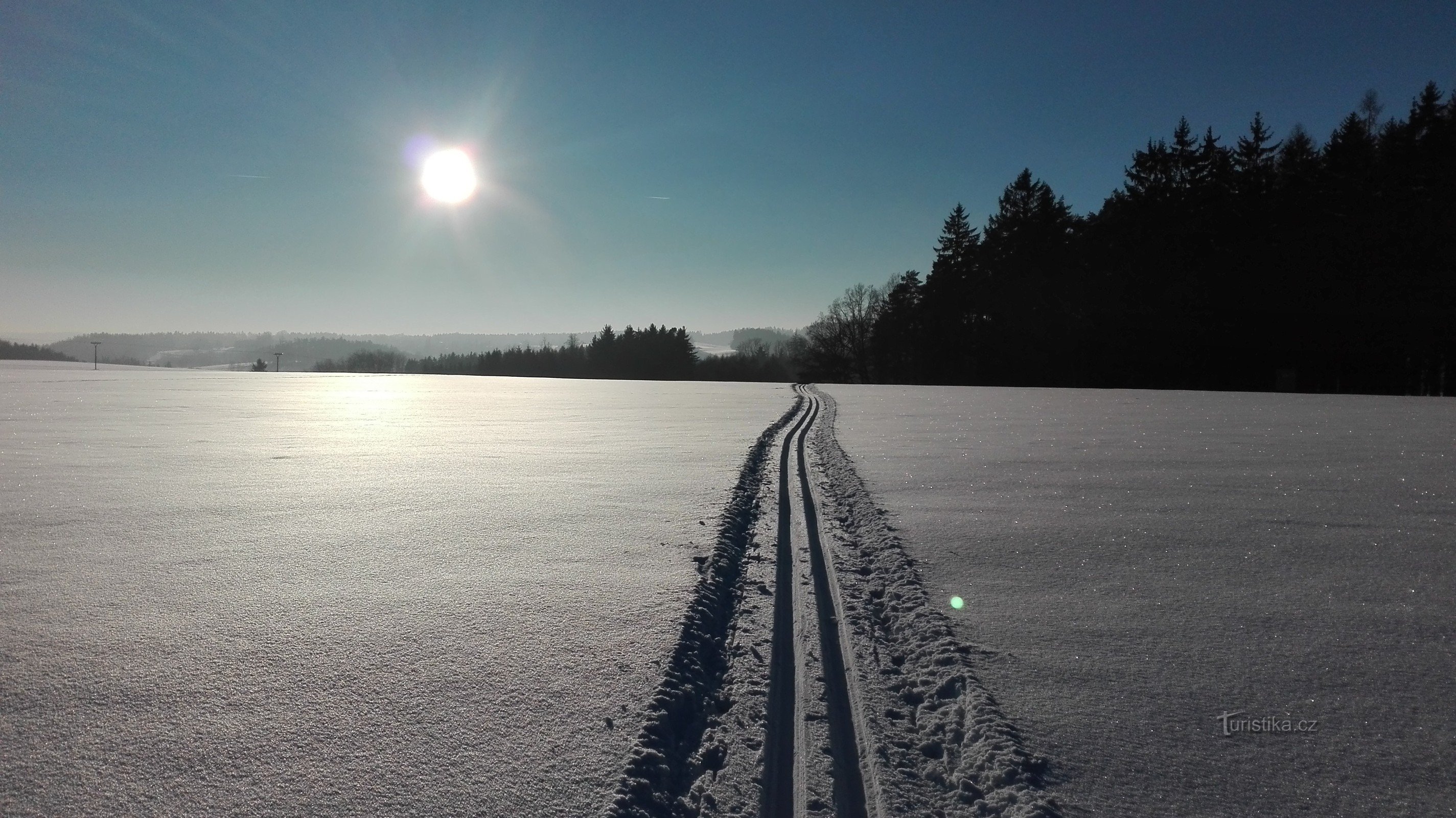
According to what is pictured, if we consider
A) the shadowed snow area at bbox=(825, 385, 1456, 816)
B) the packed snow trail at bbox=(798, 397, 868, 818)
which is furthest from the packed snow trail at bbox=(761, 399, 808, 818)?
the shadowed snow area at bbox=(825, 385, 1456, 816)

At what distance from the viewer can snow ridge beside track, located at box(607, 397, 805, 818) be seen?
2.26 meters

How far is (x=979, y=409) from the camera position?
60.5ft

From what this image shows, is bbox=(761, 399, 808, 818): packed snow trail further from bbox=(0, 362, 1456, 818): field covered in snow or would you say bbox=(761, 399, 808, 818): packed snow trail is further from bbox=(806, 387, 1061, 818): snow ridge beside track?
bbox=(806, 387, 1061, 818): snow ridge beside track

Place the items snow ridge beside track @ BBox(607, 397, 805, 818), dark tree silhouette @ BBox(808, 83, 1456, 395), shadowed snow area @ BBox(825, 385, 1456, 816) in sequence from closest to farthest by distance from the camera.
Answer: snow ridge beside track @ BBox(607, 397, 805, 818), shadowed snow area @ BBox(825, 385, 1456, 816), dark tree silhouette @ BBox(808, 83, 1456, 395)

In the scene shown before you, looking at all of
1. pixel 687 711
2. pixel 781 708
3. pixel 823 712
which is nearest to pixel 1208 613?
pixel 823 712

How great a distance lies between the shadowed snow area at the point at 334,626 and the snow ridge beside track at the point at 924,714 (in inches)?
37.0

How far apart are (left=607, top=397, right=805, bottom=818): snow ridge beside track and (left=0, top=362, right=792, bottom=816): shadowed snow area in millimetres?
78

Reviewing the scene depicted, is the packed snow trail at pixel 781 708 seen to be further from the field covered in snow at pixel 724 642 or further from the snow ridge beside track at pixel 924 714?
the snow ridge beside track at pixel 924 714

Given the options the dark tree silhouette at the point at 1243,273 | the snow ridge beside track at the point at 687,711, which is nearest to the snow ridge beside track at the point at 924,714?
the snow ridge beside track at the point at 687,711

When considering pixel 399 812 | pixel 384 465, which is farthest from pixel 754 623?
pixel 384 465

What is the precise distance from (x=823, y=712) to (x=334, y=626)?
2428 mm

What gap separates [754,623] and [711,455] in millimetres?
5931

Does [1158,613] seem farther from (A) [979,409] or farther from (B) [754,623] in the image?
(A) [979,409]

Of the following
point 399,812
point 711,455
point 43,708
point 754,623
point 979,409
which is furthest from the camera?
point 979,409
